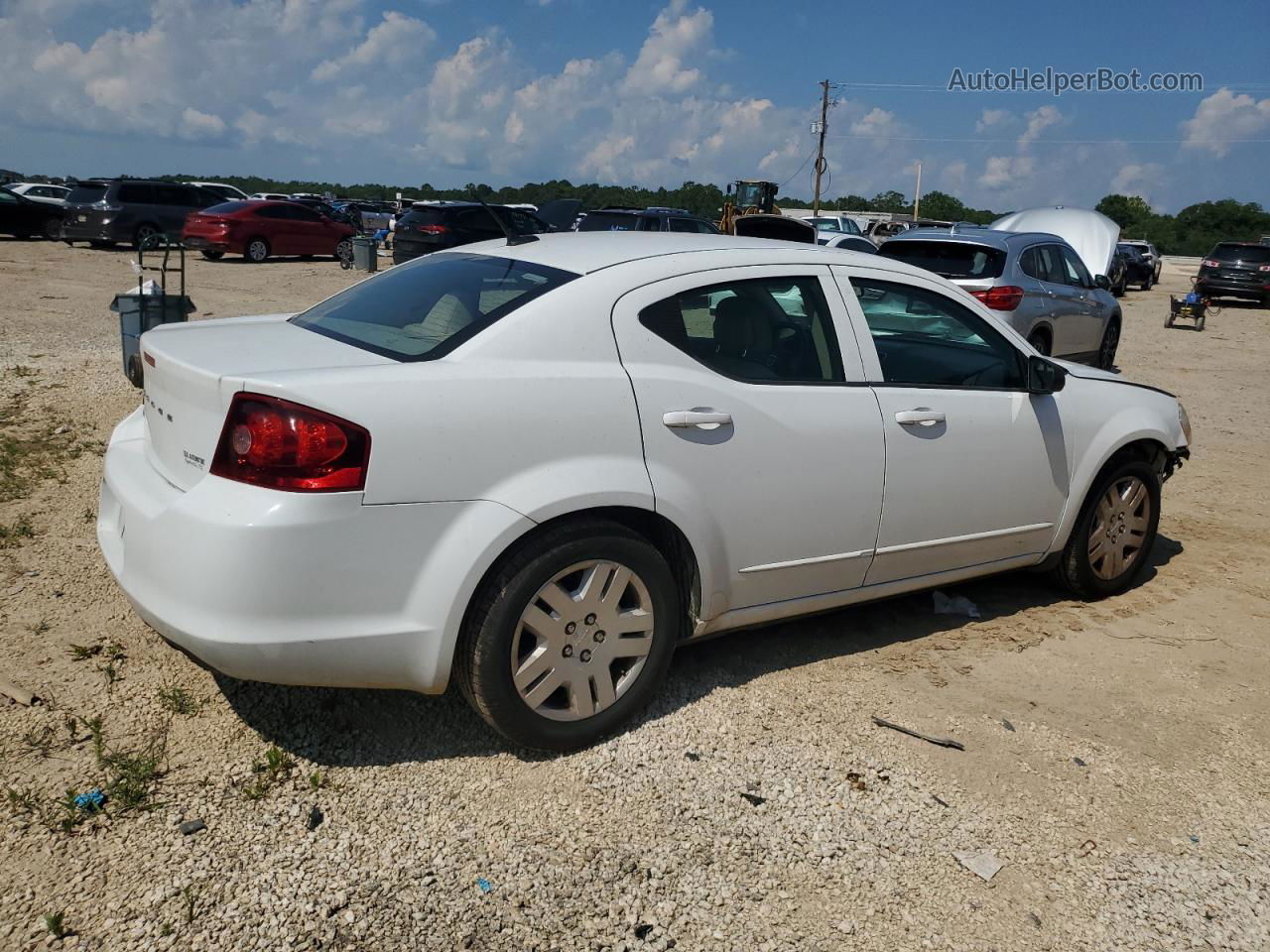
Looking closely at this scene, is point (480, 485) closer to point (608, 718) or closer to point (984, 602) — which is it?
point (608, 718)

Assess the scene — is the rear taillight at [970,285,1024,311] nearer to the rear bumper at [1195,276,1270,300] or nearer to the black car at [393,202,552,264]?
the black car at [393,202,552,264]

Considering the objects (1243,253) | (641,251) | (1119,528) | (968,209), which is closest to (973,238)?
(1119,528)

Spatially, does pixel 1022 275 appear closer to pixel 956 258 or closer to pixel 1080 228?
pixel 956 258

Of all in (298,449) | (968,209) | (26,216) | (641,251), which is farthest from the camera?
(968,209)

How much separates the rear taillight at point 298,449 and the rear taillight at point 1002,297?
829 centimetres

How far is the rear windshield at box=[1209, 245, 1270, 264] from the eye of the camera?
26391mm

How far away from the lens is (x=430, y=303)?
352cm

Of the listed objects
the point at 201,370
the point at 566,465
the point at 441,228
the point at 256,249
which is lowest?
the point at 566,465

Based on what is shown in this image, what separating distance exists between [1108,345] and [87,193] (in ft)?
77.5

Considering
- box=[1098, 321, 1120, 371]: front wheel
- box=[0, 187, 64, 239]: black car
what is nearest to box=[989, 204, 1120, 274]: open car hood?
box=[1098, 321, 1120, 371]: front wheel

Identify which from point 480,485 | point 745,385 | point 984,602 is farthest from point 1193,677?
point 480,485

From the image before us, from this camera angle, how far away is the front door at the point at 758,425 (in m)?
3.32

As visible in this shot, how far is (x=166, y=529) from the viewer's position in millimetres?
2848

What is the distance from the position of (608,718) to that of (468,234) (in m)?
18.0
